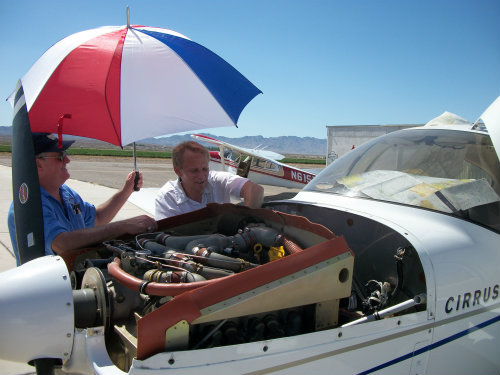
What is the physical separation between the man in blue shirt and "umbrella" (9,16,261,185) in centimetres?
16

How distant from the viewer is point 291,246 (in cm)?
213

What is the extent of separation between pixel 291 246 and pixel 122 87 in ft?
4.98

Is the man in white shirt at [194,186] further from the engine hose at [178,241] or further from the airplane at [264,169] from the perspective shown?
the airplane at [264,169]

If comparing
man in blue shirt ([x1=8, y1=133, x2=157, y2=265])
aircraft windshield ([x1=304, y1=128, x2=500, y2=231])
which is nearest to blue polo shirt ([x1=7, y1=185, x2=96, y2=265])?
man in blue shirt ([x1=8, y1=133, x2=157, y2=265])

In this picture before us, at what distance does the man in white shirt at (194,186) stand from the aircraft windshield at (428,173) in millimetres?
686

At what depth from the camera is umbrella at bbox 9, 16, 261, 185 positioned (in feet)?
8.34

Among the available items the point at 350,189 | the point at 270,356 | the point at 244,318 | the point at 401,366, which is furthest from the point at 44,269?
the point at 350,189

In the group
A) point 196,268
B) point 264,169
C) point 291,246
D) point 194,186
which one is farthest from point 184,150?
point 264,169

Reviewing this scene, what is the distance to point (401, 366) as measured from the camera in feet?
5.90

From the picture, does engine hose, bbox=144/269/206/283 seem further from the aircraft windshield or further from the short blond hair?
the short blond hair

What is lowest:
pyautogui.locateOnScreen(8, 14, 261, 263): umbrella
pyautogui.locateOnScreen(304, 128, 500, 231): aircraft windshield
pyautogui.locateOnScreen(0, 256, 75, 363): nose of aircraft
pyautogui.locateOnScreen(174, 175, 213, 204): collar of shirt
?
pyautogui.locateOnScreen(0, 256, 75, 363): nose of aircraft

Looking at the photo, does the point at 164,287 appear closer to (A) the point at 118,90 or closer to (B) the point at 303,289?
(B) the point at 303,289

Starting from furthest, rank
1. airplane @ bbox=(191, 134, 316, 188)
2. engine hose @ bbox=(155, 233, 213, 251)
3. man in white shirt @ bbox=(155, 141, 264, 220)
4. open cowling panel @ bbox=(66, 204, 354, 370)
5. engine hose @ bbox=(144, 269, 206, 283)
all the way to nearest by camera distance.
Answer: airplane @ bbox=(191, 134, 316, 188), man in white shirt @ bbox=(155, 141, 264, 220), engine hose @ bbox=(155, 233, 213, 251), engine hose @ bbox=(144, 269, 206, 283), open cowling panel @ bbox=(66, 204, 354, 370)

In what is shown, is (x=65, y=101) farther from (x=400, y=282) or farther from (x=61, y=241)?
(x=400, y=282)
